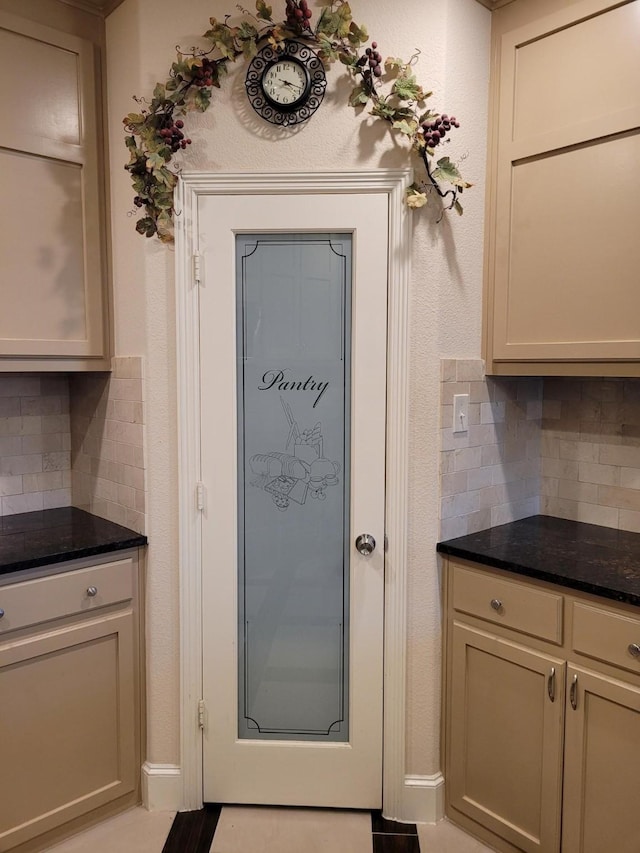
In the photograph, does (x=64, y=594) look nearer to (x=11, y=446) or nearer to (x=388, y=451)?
(x=11, y=446)

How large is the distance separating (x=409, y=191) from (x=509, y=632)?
1.35 metres

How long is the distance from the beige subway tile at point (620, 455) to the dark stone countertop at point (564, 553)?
0.24m

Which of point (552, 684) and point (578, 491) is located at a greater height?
point (578, 491)

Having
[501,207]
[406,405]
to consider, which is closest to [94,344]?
[406,405]

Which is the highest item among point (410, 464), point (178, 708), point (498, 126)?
point (498, 126)

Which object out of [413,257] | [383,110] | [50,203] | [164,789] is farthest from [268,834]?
[383,110]

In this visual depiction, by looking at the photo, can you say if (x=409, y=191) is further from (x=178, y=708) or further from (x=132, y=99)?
(x=178, y=708)

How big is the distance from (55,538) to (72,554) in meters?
0.17

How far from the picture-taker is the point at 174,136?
188cm

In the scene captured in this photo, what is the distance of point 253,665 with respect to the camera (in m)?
2.09

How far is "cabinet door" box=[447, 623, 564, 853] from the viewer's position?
1763mm

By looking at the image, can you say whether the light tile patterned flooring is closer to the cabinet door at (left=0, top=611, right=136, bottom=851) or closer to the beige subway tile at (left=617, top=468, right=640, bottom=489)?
the cabinet door at (left=0, top=611, right=136, bottom=851)

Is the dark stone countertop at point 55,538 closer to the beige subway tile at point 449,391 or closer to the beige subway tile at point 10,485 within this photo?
the beige subway tile at point 10,485

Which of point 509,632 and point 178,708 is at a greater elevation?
point 509,632
